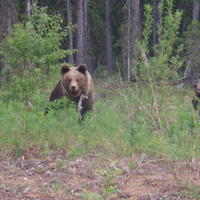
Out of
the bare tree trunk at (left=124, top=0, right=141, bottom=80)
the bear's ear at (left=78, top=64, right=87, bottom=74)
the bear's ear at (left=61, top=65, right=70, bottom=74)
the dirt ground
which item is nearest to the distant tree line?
the bare tree trunk at (left=124, top=0, right=141, bottom=80)

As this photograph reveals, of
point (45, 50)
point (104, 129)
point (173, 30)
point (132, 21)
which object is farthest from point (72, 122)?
point (132, 21)

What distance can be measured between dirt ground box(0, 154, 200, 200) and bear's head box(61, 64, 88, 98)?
272 cm

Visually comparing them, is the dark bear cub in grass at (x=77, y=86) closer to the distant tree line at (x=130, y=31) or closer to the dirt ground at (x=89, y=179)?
the distant tree line at (x=130, y=31)

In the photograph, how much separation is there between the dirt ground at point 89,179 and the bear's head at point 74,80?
8.92ft

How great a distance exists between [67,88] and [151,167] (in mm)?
3606

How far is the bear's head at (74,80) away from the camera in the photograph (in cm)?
741

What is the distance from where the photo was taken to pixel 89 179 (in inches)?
164

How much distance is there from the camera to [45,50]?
29.9 ft

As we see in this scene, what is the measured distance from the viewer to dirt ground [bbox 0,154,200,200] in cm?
364

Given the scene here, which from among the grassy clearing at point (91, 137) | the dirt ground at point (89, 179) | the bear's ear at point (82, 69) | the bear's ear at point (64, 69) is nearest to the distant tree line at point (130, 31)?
the bear's ear at point (82, 69)

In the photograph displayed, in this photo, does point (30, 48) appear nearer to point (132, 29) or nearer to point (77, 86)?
point (77, 86)

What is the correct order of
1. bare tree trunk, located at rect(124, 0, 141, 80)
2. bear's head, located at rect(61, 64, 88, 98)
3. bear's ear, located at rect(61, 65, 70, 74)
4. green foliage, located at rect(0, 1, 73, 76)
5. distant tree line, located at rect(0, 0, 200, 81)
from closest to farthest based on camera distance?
distant tree line, located at rect(0, 0, 200, 81)
bear's head, located at rect(61, 64, 88, 98)
bear's ear, located at rect(61, 65, 70, 74)
green foliage, located at rect(0, 1, 73, 76)
bare tree trunk, located at rect(124, 0, 141, 80)

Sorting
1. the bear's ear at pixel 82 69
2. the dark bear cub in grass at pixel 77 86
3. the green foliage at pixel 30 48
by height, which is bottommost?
the dark bear cub in grass at pixel 77 86

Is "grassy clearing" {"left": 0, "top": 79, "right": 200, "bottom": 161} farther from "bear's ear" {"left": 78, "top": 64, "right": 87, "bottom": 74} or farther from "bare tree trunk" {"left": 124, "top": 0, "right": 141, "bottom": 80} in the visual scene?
"bare tree trunk" {"left": 124, "top": 0, "right": 141, "bottom": 80}
